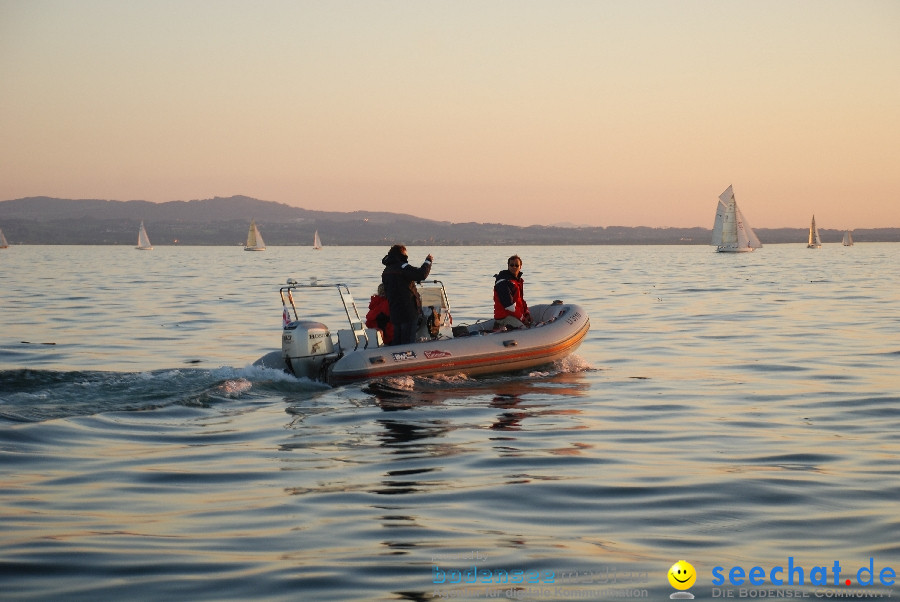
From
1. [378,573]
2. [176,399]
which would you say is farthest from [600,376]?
[378,573]

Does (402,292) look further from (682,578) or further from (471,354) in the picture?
(682,578)

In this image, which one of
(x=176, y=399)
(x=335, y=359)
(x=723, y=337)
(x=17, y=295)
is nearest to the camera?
(x=176, y=399)

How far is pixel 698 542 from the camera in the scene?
6.56 metres

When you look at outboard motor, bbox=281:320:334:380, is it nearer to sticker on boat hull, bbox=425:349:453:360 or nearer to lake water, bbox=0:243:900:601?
lake water, bbox=0:243:900:601

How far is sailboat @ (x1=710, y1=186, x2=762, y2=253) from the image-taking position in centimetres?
9962

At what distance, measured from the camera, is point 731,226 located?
333 ft

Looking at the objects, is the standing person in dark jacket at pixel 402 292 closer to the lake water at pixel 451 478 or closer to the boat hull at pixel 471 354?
the boat hull at pixel 471 354

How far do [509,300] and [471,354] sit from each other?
4.38 ft

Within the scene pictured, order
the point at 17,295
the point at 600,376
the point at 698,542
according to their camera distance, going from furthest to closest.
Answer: the point at 17,295
the point at 600,376
the point at 698,542

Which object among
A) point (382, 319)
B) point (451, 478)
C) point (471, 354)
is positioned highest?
point (382, 319)

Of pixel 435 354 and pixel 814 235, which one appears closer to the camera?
pixel 435 354

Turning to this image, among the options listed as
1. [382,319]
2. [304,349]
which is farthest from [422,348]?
[304,349]

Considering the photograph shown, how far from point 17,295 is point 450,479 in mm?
29508

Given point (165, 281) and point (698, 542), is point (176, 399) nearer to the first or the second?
point (698, 542)
